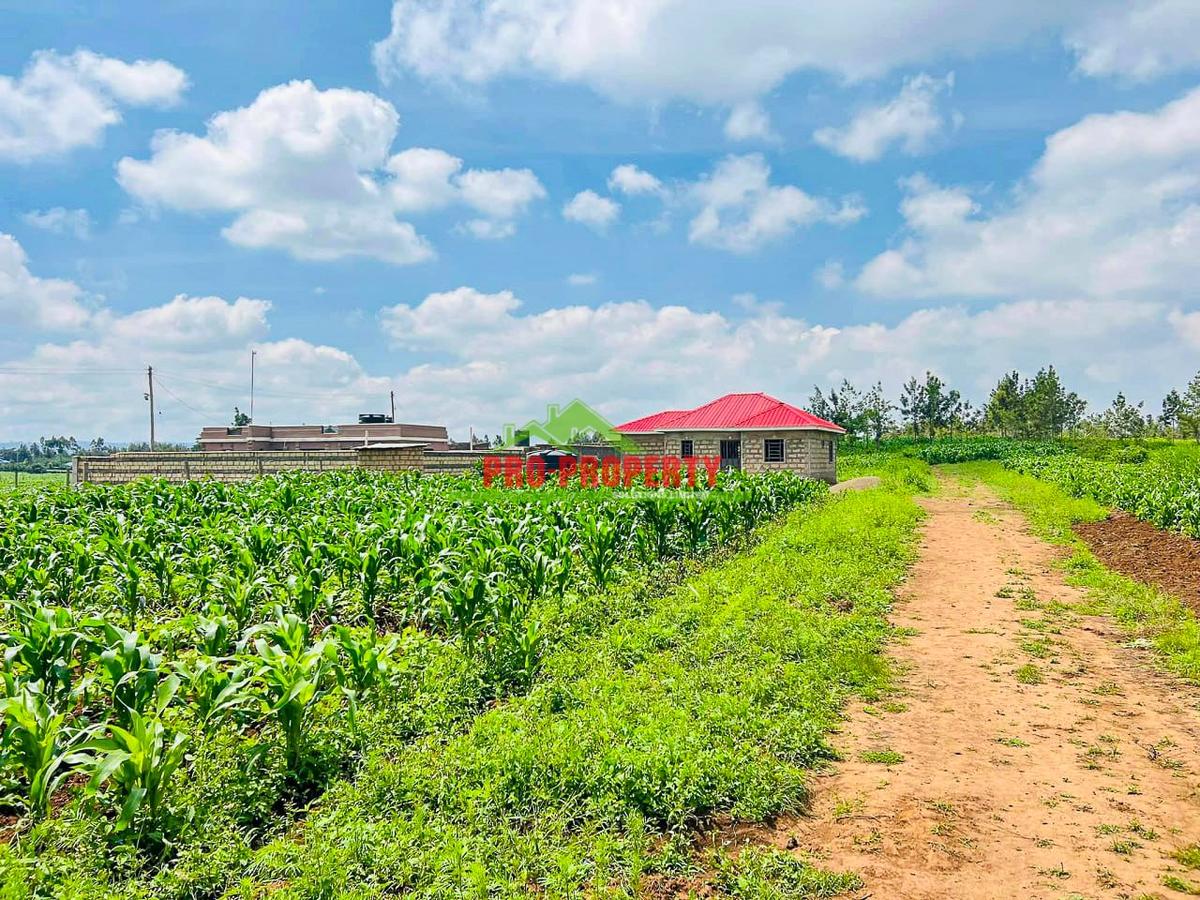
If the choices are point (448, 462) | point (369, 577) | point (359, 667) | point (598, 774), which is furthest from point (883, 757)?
point (448, 462)

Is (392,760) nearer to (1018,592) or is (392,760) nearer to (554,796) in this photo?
(554,796)

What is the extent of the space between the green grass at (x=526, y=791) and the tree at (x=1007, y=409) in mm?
80480

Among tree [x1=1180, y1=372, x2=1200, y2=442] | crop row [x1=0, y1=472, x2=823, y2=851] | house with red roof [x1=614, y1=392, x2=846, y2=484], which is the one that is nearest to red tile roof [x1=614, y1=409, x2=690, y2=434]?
house with red roof [x1=614, y1=392, x2=846, y2=484]

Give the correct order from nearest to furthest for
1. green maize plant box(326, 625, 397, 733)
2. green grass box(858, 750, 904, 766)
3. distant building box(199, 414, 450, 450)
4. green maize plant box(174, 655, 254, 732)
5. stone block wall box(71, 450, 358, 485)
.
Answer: green maize plant box(174, 655, 254, 732) < green grass box(858, 750, 904, 766) < green maize plant box(326, 625, 397, 733) < stone block wall box(71, 450, 358, 485) < distant building box(199, 414, 450, 450)

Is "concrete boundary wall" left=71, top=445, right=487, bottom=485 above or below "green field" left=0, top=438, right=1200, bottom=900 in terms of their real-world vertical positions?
above

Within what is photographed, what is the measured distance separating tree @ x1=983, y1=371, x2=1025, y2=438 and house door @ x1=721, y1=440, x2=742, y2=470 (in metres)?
55.2

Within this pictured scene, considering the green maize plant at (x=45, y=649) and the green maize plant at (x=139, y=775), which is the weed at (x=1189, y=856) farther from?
the green maize plant at (x=45, y=649)

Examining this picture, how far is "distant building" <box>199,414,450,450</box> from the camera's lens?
58.9 meters

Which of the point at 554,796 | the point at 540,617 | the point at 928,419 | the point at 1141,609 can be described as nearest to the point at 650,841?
the point at 554,796

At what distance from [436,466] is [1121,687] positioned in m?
23.9

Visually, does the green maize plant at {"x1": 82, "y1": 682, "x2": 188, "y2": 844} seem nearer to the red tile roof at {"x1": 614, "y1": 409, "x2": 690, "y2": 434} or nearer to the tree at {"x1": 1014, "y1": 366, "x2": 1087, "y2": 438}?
the red tile roof at {"x1": 614, "y1": 409, "x2": 690, "y2": 434}

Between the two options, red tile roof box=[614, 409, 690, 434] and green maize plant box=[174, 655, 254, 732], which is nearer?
green maize plant box=[174, 655, 254, 732]

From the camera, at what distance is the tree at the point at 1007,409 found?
7812cm

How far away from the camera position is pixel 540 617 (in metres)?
8.62
